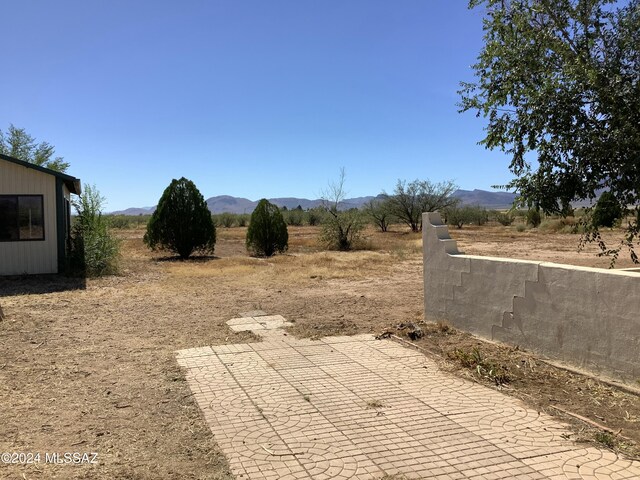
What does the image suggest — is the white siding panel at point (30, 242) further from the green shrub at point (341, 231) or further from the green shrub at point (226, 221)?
the green shrub at point (226, 221)

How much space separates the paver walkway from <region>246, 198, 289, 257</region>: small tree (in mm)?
17688

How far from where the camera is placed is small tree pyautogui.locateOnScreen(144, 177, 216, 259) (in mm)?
22359

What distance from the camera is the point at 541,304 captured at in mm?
5945

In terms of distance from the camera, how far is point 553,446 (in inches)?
Result: 151

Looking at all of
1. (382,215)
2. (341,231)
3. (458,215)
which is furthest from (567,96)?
(458,215)

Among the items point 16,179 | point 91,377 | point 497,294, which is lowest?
point 91,377

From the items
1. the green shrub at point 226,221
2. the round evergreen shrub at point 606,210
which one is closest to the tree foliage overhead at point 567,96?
the round evergreen shrub at point 606,210

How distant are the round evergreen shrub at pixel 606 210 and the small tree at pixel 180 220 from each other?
18331mm

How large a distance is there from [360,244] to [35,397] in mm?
23941

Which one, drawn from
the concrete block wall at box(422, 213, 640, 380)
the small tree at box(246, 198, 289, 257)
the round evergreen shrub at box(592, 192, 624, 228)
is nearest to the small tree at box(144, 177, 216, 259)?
the small tree at box(246, 198, 289, 257)

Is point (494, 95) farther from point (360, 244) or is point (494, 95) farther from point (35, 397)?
point (360, 244)

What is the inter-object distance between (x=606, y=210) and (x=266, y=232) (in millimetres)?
18983

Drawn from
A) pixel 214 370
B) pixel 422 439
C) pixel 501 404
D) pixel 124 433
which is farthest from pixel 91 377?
pixel 501 404

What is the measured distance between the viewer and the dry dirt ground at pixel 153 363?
3938 millimetres
